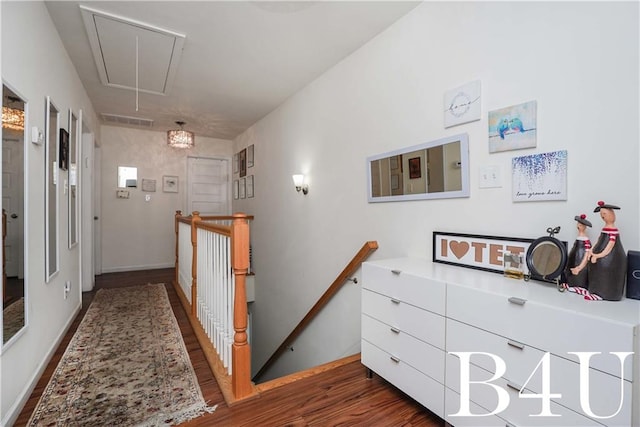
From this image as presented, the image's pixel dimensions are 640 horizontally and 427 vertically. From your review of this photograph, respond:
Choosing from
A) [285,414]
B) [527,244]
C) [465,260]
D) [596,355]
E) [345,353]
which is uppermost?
[527,244]

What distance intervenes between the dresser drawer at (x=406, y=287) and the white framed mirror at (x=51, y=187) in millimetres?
2382

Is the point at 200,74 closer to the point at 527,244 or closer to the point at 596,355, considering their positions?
the point at 527,244

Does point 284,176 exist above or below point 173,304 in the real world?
above

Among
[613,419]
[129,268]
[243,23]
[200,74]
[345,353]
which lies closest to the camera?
[613,419]

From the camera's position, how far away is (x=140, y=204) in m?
5.63

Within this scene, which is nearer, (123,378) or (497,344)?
(497,344)

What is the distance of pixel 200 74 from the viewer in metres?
3.29

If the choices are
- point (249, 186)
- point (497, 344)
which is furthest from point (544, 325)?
point (249, 186)

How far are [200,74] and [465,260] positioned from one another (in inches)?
127

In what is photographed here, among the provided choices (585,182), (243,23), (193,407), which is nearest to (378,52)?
(243,23)

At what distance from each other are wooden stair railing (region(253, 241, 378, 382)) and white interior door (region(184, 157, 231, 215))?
3440 millimetres

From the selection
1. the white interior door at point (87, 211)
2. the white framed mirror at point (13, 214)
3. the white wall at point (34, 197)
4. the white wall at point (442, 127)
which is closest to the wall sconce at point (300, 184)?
the white wall at point (442, 127)

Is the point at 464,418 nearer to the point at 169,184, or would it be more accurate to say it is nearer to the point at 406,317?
the point at 406,317

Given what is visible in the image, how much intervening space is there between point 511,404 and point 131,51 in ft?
12.5
